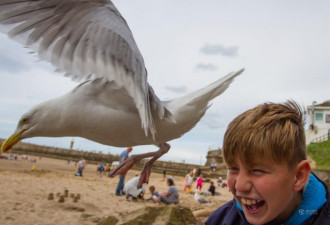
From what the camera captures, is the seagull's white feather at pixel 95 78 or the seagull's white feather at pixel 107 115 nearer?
the seagull's white feather at pixel 95 78

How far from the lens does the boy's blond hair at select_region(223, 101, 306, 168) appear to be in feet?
3.59

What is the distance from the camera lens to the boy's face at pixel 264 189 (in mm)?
1078

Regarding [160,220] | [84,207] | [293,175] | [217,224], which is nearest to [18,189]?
[84,207]

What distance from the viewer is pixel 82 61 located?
7.18ft

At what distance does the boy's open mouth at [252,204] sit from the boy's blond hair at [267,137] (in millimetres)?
127

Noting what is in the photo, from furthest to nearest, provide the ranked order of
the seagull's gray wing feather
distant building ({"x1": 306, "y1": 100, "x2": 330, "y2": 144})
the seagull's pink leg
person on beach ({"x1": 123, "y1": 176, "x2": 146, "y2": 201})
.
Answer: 1. distant building ({"x1": 306, "y1": 100, "x2": 330, "y2": 144})
2. person on beach ({"x1": 123, "y1": 176, "x2": 146, "y2": 201})
3. the seagull's pink leg
4. the seagull's gray wing feather

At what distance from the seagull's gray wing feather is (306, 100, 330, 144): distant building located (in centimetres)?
3596

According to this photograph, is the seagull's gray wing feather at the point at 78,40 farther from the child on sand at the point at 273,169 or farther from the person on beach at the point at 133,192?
the person on beach at the point at 133,192

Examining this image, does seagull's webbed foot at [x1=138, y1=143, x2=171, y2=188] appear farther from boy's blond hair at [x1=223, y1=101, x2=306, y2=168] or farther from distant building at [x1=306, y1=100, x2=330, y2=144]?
distant building at [x1=306, y1=100, x2=330, y2=144]

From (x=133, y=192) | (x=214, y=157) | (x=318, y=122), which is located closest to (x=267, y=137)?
(x=133, y=192)

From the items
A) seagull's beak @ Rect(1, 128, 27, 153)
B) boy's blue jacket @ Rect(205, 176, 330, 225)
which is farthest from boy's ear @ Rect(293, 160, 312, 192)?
seagull's beak @ Rect(1, 128, 27, 153)

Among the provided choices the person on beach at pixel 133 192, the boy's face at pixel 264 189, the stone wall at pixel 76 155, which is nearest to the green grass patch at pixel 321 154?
the stone wall at pixel 76 155

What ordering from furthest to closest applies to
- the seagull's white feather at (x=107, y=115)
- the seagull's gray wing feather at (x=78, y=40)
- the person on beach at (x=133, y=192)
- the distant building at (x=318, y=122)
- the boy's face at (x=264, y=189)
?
the distant building at (x=318, y=122), the person on beach at (x=133, y=192), the seagull's white feather at (x=107, y=115), the seagull's gray wing feather at (x=78, y=40), the boy's face at (x=264, y=189)

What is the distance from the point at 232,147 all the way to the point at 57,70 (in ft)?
5.02
